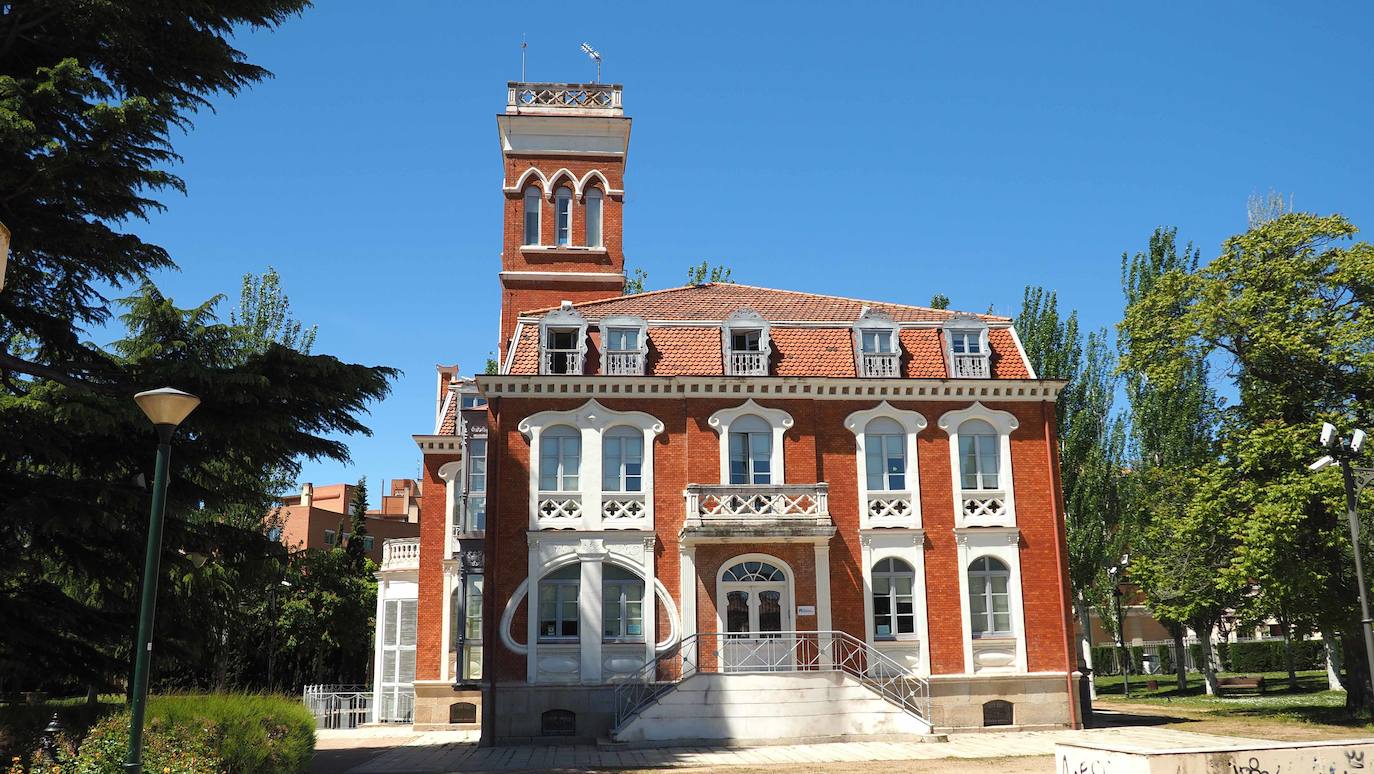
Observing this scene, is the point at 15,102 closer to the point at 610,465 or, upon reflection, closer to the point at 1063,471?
the point at 610,465

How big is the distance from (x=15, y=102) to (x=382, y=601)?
2221cm

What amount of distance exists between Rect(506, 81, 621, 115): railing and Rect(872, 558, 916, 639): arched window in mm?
17436

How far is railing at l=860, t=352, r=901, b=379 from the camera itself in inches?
1077

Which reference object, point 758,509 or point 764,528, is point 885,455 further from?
point 764,528

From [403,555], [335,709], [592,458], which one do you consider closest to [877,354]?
[592,458]

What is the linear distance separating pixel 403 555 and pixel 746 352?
1397cm

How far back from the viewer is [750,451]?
2666 cm

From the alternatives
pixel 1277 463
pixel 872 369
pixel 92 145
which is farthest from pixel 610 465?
pixel 1277 463

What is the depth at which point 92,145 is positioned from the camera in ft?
50.4

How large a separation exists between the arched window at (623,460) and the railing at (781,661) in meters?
4.03

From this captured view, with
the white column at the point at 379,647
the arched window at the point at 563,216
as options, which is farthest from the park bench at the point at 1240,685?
the white column at the point at 379,647

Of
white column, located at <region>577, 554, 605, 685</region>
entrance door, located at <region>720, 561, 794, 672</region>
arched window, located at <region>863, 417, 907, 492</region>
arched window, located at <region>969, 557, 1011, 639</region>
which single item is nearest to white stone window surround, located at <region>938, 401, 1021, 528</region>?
arched window, located at <region>969, 557, 1011, 639</region>

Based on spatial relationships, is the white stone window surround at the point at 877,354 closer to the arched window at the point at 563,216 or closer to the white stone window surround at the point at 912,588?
the white stone window surround at the point at 912,588

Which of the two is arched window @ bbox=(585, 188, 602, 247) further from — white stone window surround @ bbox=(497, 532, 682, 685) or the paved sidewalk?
the paved sidewalk
